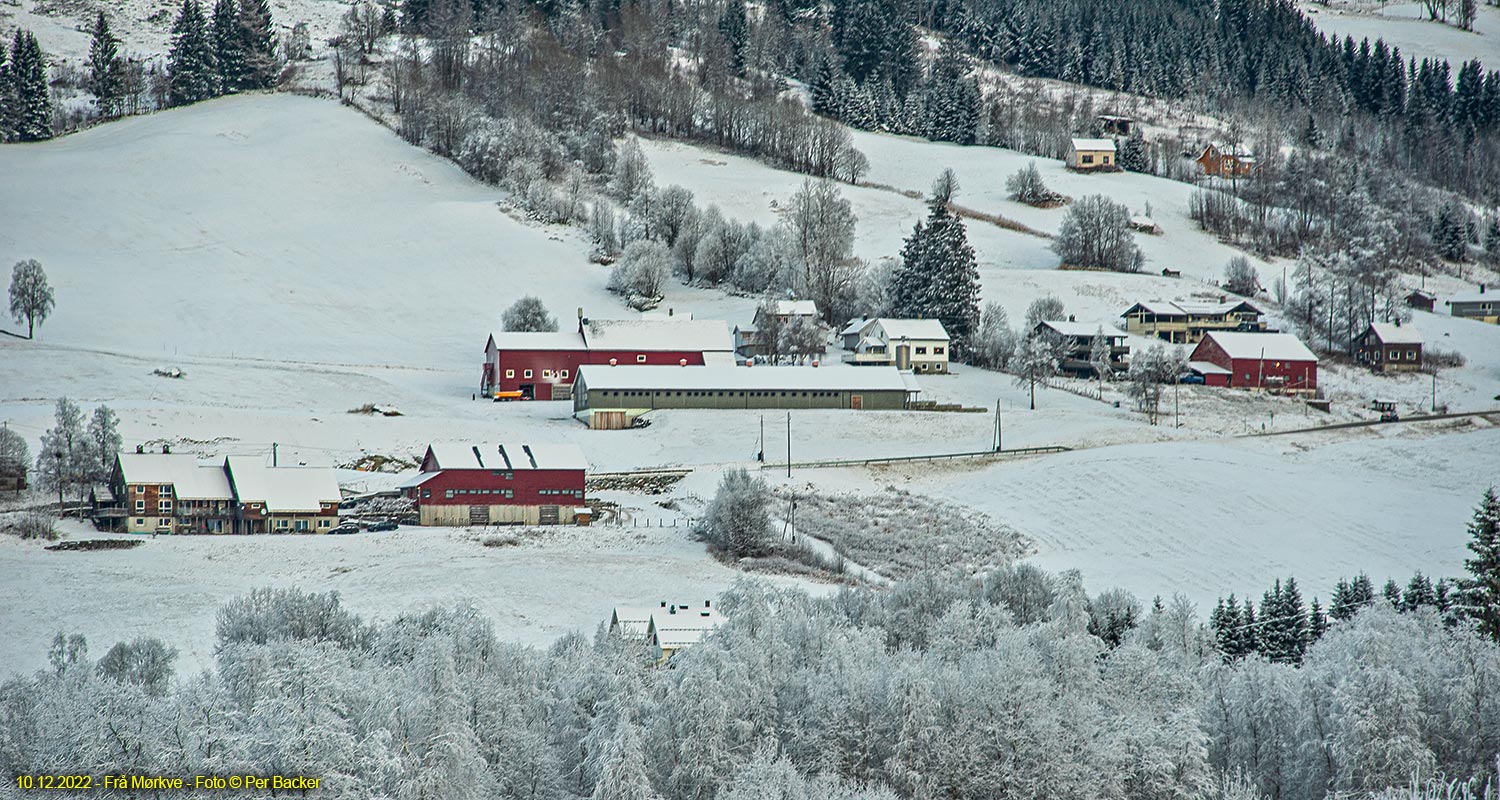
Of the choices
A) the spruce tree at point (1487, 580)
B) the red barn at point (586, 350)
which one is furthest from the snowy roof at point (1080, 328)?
the spruce tree at point (1487, 580)

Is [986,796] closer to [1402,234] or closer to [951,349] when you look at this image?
[951,349]

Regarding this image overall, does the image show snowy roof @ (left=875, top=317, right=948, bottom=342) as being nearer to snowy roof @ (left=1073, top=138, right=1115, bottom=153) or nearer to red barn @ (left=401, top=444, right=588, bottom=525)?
red barn @ (left=401, top=444, right=588, bottom=525)

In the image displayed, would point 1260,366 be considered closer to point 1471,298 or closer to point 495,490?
point 1471,298

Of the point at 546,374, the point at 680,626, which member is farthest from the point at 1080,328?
the point at 680,626

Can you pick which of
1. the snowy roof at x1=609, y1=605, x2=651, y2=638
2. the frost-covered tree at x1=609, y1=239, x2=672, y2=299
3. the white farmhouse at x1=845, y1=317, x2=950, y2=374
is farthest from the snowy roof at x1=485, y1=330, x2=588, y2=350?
the snowy roof at x1=609, y1=605, x2=651, y2=638

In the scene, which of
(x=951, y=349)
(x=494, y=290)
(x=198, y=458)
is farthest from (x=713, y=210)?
(x=198, y=458)

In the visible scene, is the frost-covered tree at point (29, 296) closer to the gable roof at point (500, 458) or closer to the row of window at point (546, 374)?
the row of window at point (546, 374)
